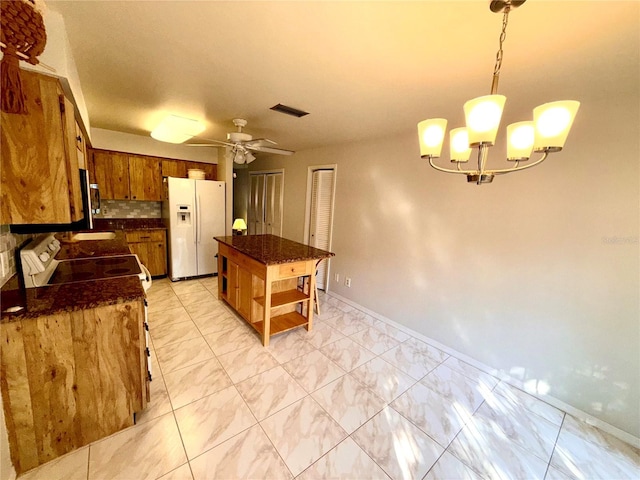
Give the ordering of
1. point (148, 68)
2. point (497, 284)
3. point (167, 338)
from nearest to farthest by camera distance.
→ point (148, 68)
point (497, 284)
point (167, 338)

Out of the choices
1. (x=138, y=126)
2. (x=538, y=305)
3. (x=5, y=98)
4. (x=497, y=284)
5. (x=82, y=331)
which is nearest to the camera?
(x=5, y=98)

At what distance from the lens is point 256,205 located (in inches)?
228

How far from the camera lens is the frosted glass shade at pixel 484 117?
96 centimetres

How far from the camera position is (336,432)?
1.66 meters

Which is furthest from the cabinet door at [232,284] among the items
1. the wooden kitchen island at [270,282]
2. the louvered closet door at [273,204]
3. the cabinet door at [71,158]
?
the louvered closet door at [273,204]

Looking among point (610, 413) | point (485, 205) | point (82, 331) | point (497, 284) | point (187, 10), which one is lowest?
point (610, 413)

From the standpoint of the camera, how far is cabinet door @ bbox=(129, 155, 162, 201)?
4086 mm

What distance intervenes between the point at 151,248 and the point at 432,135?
451 cm

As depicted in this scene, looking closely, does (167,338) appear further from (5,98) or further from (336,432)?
(5,98)

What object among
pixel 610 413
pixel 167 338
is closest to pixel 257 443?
pixel 167 338

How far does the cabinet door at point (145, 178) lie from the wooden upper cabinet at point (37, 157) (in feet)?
10.5

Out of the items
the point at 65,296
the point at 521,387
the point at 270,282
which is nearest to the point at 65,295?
the point at 65,296

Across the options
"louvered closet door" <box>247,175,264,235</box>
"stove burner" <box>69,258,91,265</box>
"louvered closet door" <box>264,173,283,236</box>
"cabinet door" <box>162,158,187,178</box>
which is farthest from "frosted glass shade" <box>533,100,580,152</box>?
"louvered closet door" <box>247,175,264,235</box>

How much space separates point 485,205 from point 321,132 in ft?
6.69
